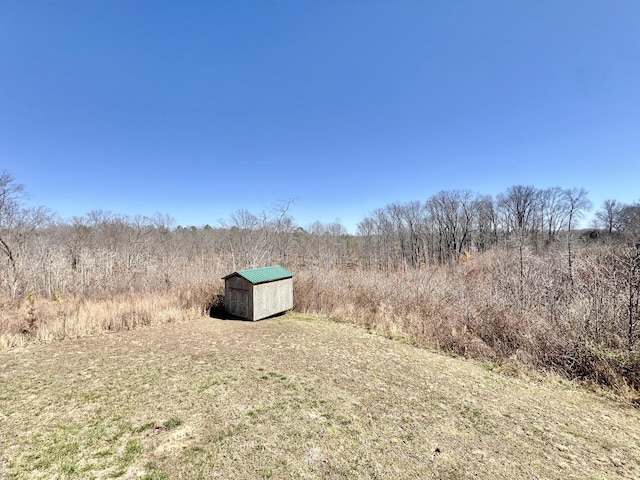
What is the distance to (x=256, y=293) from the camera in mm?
8430

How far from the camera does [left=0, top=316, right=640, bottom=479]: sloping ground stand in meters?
2.65

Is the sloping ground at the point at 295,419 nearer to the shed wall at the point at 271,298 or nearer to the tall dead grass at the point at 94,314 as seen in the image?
the tall dead grass at the point at 94,314

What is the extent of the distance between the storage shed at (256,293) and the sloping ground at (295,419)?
278 centimetres

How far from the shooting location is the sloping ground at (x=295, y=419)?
265cm

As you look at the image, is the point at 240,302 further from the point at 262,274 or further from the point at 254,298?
the point at 262,274

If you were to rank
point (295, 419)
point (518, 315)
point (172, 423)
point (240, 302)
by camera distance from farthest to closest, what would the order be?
point (240, 302) → point (518, 315) → point (295, 419) → point (172, 423)

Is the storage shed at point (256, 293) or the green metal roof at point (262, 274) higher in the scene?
the green metal roof at point (262, 274)

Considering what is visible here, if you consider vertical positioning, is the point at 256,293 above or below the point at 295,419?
above

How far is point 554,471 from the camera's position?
2.62 m

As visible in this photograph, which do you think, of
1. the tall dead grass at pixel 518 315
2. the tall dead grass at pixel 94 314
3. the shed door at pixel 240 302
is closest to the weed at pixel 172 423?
the shed door at pixel 240 302

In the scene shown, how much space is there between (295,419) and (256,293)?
17.4 ft

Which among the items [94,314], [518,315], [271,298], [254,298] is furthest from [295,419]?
[94,314]

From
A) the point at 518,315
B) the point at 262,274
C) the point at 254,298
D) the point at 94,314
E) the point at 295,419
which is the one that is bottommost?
the point at 295,419

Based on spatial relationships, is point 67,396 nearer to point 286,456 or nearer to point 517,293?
point 286,456
